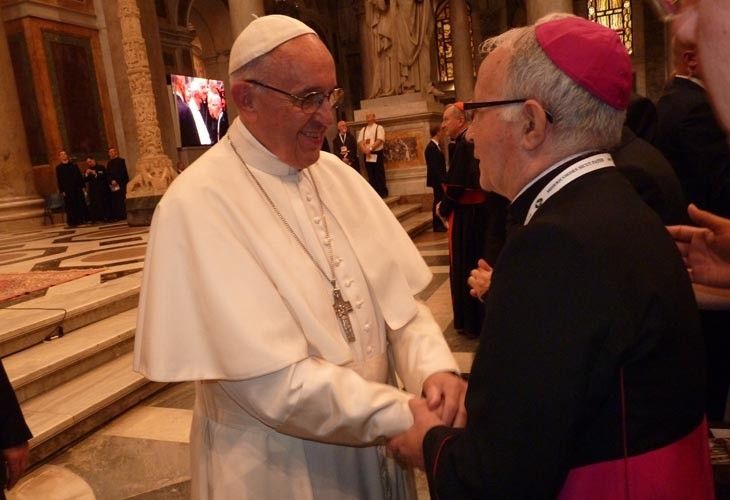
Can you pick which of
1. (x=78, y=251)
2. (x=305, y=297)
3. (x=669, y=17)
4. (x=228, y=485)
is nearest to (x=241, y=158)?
(x=305, y=297)

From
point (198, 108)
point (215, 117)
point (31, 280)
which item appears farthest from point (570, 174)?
point (215, 117)

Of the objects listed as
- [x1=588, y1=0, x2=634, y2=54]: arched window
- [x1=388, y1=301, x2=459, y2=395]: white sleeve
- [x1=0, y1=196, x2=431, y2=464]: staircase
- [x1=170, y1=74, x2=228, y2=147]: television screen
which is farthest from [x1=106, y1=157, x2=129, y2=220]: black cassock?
[x1=588, y1=0, x2=634, y2=54]: arched window

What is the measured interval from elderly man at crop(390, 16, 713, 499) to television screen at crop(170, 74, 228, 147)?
15.3 meters

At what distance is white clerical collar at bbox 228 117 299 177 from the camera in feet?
5.32

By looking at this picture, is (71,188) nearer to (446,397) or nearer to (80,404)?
(80,404)

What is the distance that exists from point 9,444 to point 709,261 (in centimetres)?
206

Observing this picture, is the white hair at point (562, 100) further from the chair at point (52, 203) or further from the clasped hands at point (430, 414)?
the chair at point (52, 203)

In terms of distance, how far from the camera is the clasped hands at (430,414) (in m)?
1.23

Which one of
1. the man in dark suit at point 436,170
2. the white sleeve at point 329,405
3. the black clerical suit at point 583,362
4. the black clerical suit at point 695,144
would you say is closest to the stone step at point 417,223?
the man in dark suit at point 436,170

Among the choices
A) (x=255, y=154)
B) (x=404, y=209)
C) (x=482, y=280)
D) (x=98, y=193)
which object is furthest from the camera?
(x=98, y=193)

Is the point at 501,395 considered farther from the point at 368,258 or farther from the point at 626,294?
the point at 368,258

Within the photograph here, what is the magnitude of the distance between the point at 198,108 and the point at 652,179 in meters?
15.5

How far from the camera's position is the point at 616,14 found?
2791cm

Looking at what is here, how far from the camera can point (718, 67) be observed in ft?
2.38
